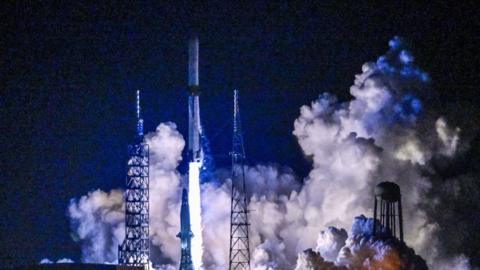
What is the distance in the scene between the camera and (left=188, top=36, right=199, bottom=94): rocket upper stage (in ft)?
205

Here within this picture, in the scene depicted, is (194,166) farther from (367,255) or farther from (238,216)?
(367,255)

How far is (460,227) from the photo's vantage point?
59.1 meters

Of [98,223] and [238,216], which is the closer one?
[238,216]

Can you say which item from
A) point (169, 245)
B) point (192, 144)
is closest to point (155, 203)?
point (169, 245)

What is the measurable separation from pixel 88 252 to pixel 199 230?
37.3 feet

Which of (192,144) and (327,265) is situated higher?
(192,144)

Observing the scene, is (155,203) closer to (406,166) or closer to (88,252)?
(88,252)

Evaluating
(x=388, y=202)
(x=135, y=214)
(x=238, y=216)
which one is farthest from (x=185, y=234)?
(x=388, y=202)

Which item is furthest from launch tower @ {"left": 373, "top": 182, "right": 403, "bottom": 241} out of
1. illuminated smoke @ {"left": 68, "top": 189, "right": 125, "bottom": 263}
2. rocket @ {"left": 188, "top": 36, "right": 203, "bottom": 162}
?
illuminated smoke @ {"left": 68, "top": 189, "right": 125, "bottom": 263}

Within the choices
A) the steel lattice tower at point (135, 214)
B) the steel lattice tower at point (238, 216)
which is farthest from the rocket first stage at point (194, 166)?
the steel lattice tower at point (135, 214)

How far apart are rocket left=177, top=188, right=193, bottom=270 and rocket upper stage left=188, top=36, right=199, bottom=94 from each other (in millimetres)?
8449

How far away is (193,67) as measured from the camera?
6250 cm

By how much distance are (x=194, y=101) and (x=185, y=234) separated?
32.0 feet

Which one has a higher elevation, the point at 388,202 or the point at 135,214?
the point at 135,214
